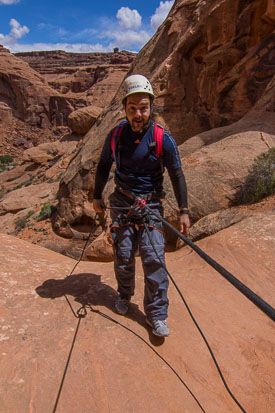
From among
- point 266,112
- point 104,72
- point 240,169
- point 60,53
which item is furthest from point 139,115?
point 60,53

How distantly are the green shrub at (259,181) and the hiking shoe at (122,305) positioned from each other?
10.4 feet

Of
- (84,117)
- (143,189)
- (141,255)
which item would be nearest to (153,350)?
(141,255)

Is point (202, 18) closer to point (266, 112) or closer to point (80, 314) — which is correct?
point (266, 112)

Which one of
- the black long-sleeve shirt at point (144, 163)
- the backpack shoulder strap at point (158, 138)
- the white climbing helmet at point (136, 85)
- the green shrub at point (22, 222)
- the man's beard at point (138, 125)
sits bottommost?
the green shrub at point (22, 222)

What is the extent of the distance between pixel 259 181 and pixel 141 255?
3.37 metres

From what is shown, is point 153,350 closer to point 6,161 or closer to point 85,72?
point 6,161

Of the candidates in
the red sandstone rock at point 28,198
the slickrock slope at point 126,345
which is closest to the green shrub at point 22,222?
the red sandstone rock at point 28,198

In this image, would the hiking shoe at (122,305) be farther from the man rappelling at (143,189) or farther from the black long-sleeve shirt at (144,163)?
the black long-sleeve shirt at (144,163)

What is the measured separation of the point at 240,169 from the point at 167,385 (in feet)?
14.6

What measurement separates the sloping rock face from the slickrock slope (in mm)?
3752

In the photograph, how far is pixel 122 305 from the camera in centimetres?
325

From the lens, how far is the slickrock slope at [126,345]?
96.0 inches

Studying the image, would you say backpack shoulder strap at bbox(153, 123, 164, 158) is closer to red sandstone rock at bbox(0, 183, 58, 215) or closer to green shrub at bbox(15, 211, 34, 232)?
green shrub at bbox(15, 211, 34, 232)

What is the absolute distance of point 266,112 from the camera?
26.6 ft
